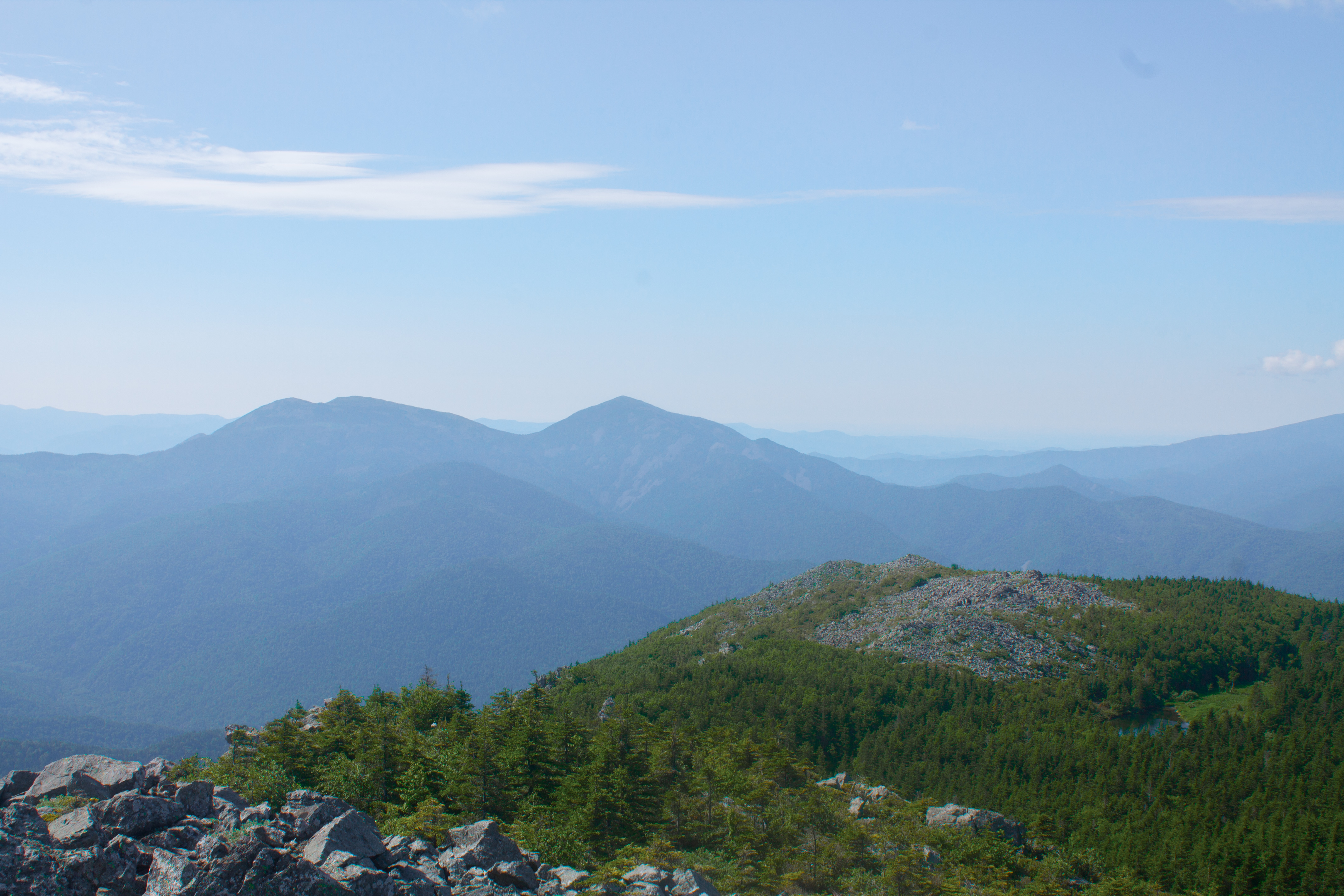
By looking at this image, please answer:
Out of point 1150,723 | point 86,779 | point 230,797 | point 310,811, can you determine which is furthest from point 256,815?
point 1150,723

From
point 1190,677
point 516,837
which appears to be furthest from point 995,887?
point 1190,677

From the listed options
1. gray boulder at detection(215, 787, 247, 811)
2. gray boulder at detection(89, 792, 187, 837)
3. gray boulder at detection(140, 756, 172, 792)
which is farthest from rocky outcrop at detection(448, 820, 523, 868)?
gray boulder at detection(140, 756, 172, 792)

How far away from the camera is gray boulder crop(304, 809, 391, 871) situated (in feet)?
97.4

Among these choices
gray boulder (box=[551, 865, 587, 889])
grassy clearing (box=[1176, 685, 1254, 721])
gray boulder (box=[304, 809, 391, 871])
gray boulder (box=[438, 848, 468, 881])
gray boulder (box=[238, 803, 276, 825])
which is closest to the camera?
gray boulder (box=[304, 809, 391, 871])

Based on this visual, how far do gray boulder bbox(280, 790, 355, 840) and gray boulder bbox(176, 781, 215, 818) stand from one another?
308 cm

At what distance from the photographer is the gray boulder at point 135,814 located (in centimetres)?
2945

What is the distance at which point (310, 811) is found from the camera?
3331 cm

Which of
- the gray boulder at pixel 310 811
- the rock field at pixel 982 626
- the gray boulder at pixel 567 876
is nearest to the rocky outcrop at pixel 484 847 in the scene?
the gray boulder at pixel 567 876

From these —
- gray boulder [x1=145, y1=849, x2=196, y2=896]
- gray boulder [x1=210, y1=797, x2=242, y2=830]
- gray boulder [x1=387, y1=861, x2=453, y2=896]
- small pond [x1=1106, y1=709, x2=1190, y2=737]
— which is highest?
gray boulder [x1=145, y1=849, x2=196, y2=896]

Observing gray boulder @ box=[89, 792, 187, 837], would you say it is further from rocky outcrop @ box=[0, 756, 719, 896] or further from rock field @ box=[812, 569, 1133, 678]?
rock field @ box=[812, 569, 1133, 678]

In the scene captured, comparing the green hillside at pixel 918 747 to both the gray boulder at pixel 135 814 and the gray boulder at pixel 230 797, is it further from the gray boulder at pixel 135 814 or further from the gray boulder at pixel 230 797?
the gray boulder at pixel 135 814

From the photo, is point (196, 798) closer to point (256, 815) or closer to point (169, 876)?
point (256, 815)

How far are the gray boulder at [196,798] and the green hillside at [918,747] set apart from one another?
1323 centimetres

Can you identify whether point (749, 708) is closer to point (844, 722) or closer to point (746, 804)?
point (844, 722)
